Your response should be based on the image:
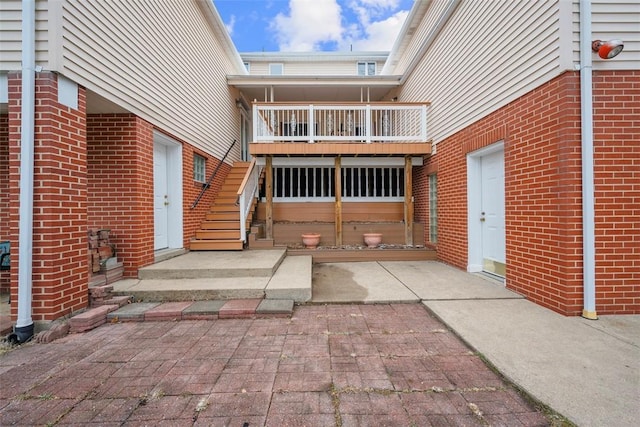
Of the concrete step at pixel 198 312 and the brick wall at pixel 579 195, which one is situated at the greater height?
the brick wall at pixel 579 195

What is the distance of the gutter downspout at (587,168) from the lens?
2.97m

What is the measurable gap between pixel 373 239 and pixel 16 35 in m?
6.47

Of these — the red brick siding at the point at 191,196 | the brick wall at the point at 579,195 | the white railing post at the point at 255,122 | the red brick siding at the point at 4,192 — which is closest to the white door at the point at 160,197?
the red brick siding at the point at 191,196

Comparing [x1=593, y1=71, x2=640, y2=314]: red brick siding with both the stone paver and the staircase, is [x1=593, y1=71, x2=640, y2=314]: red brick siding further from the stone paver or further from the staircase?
the staircase

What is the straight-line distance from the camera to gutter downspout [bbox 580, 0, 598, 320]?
A: 297 cm

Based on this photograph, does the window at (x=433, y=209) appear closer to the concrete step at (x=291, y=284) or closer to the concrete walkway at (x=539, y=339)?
the concrete walkway at (x=539, y=339)

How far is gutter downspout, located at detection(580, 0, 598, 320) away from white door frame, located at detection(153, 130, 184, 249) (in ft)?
20.6

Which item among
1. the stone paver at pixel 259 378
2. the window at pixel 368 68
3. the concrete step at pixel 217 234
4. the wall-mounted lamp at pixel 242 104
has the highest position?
the window at pixel 368 68

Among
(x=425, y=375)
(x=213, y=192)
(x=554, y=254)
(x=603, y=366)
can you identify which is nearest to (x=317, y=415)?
(x=425, y=375)

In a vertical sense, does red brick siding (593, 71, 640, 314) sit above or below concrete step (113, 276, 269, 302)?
above

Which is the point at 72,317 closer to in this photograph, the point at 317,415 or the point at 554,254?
the point at 317,415

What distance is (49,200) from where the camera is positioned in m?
2.84

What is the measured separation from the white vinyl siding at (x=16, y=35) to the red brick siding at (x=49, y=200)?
15cm

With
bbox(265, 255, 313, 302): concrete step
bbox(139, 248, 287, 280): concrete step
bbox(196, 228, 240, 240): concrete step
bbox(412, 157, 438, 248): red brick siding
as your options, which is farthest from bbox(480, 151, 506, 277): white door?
bbox(196, 228, 240, 240): concrete step
